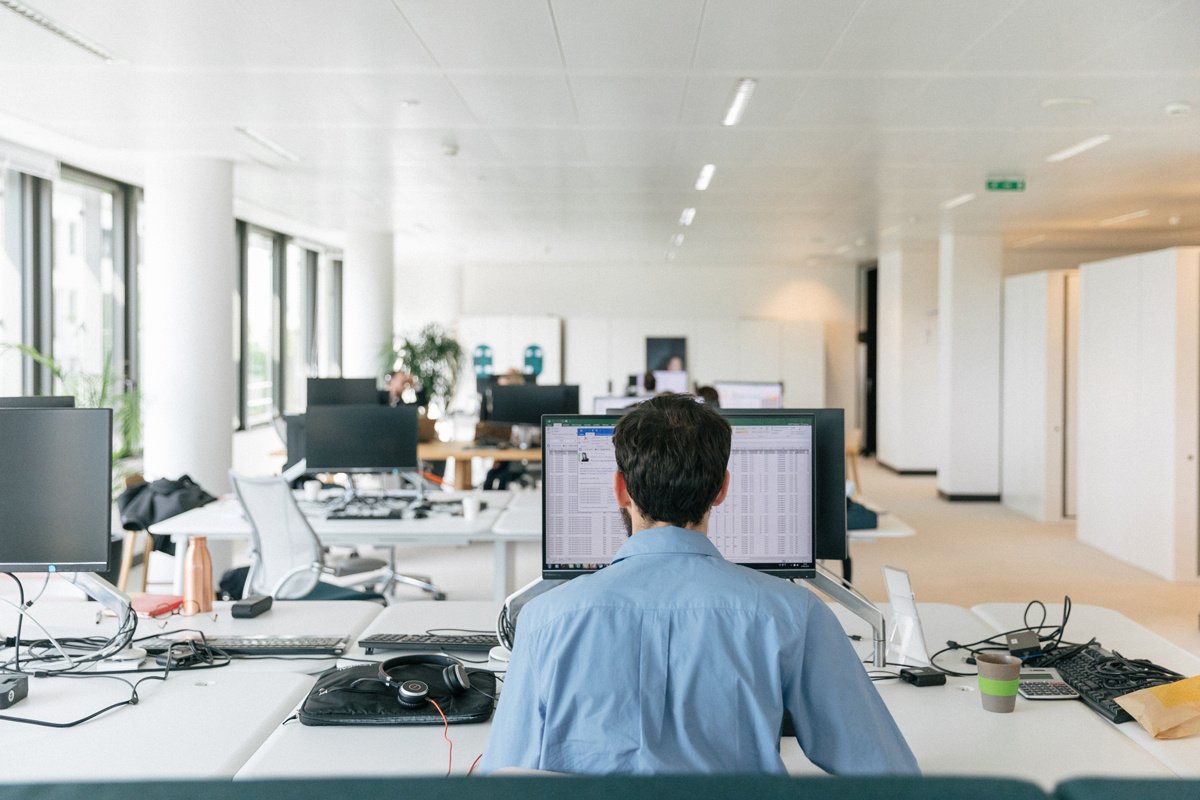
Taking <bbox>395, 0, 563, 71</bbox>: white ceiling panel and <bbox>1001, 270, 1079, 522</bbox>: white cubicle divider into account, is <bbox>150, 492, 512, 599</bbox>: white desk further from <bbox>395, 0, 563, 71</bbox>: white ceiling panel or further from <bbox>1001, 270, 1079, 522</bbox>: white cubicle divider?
<bbox>1001, 270, 1079, 522</bbox>: white cubicle divider

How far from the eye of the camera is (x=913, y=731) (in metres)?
2.08

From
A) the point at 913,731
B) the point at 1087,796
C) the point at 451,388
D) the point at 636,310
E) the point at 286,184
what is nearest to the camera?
the point at 1087,796

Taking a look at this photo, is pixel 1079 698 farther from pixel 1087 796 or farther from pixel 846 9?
pixel 846 9

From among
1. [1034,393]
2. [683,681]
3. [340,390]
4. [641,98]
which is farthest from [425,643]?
[1034,393]

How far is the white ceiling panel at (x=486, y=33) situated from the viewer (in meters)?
4.10

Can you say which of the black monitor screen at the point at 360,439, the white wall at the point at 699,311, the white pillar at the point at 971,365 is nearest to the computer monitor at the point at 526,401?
the black monitor screen at the point at 360,439

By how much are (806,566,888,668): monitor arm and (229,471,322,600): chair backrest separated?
111 inches

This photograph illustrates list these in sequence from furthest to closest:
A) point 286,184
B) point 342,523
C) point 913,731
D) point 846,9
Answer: point 286,184
point 342,523
point 846,9
point 913,731

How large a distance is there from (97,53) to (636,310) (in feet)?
40.1

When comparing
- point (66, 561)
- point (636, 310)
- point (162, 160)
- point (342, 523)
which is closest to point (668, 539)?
point (66, 561)

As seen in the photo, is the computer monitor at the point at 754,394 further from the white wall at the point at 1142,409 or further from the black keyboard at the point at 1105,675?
the black keyboard at the point at 1105,675

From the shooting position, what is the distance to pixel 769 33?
4363 mm

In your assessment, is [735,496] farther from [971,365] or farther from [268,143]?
[971,365]

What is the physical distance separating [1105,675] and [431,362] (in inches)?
475
